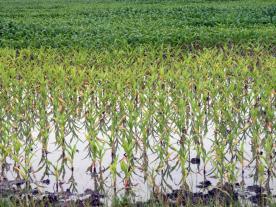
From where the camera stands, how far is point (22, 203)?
162 inches

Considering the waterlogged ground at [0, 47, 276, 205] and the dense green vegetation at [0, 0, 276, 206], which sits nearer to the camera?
the waterlogged ground at [0, 47, 276, 205]

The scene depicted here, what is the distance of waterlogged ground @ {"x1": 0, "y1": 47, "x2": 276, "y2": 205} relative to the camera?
4.32 m

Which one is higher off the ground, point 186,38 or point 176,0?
point 176,0

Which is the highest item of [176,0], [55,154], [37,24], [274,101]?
[176,0]

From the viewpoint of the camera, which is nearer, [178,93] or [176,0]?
[178,93]

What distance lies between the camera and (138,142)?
5160mm

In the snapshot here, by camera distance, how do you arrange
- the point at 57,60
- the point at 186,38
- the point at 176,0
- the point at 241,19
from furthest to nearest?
the point at 176,0 → the point at 241,19 → the point at 186,38 → the point at 57,60

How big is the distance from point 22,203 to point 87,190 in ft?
1.70

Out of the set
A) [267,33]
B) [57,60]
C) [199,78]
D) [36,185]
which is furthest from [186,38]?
[36,185]

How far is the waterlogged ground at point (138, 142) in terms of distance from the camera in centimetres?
432

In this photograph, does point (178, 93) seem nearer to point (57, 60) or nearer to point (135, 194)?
point (135, 194)

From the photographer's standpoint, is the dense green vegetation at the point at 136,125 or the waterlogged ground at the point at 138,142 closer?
the waterlogged ground at the point at 138,142

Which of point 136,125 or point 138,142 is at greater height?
point 136,125

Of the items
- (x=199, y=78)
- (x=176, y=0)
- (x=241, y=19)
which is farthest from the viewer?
(x=176, y=0)
